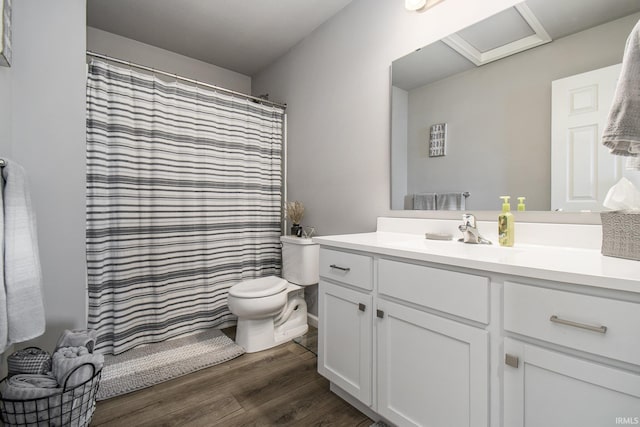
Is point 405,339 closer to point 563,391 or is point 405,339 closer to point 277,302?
point 563,391

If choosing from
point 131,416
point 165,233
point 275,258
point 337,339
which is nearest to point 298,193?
point 275,258

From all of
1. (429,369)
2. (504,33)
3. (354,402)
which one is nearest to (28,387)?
(354,402)

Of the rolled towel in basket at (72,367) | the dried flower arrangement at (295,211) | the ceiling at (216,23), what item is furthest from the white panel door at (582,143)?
the rolled towel in basket at (72,367)

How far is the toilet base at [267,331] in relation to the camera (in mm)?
2057

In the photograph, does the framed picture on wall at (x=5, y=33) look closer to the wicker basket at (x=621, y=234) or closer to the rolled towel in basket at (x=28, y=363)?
the rolled towel in basket at (x=28, y=363)

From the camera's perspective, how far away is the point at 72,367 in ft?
3.84

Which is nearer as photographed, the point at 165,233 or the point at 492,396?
the point at 492,396

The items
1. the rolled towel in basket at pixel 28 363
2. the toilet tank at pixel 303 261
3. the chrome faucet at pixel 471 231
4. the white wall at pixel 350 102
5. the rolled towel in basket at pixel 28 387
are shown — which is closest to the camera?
the rolled towel in basket at pixel 28 387

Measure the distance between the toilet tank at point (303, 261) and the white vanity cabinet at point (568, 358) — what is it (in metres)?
1.46

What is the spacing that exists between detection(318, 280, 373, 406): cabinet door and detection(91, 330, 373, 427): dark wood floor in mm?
150

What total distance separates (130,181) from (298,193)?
129cm

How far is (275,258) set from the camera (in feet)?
8.99

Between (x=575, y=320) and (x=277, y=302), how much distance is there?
1604mm

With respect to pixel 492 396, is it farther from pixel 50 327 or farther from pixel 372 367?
pixel 50 327
